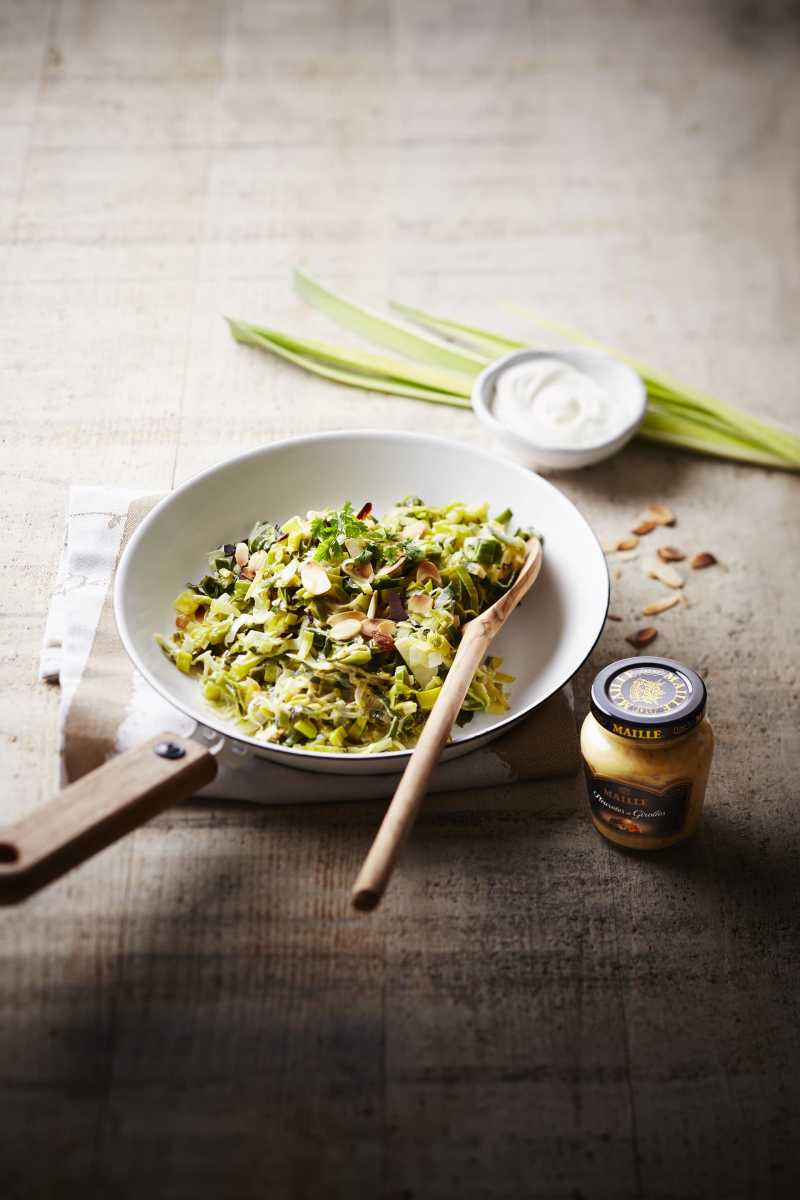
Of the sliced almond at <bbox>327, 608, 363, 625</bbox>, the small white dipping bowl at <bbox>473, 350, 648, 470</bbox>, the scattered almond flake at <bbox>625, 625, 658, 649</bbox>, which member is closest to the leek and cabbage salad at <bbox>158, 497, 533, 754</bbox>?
the sliced almond at <bbox>327, 608, 363, 625</bbox>

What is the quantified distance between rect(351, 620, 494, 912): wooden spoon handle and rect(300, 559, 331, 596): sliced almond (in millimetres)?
224

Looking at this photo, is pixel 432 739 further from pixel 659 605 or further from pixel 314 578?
pixel 659 605

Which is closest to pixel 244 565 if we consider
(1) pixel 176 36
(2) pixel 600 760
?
(2) pixel 600 760

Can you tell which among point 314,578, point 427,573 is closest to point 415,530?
point 427,573

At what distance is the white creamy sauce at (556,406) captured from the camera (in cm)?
240

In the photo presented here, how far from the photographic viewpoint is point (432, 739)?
5.10ft

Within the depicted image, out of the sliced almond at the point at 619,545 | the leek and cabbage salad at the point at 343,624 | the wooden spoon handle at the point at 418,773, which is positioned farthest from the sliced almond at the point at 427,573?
the sliced almond at the point at 619,545

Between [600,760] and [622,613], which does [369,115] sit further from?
[600,760]

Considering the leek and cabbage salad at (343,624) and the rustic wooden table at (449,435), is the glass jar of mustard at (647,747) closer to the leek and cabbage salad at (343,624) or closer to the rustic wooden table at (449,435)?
the rustic wooden table at (449,435)

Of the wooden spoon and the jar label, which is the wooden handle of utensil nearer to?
the wooden spoon

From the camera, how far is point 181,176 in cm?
313

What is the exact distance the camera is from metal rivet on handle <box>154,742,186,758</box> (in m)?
1.58

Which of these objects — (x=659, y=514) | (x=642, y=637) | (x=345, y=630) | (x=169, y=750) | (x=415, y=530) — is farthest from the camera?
(x=659, y=514)

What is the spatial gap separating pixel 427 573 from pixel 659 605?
1.81ft
